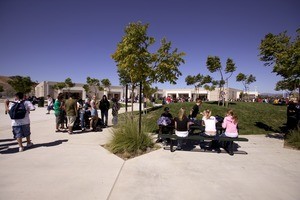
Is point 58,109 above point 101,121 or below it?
above

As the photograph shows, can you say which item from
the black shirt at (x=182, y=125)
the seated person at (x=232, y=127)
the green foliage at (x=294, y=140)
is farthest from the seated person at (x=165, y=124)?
the green foliage at (x=294, y=140)

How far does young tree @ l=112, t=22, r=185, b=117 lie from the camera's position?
20.5ft

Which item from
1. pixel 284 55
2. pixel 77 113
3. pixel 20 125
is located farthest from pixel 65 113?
pixel 284 55

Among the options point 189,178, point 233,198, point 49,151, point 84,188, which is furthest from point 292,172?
point 49,151

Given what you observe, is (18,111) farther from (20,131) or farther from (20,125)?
(20,131)

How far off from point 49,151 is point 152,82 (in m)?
4.10

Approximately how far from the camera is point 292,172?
14.6ft

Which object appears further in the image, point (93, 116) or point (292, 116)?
point (93, 116)

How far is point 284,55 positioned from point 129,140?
6.32 m

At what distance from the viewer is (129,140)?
18.7 ft

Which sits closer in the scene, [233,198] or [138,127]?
[233,198]

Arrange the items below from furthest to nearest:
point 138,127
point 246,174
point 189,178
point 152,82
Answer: point 152,82 → point 138,127 → point 246,174 → point 189,178

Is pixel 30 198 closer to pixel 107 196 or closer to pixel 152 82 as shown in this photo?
pixel 107 196

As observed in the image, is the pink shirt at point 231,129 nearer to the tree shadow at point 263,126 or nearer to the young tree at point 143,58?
the young tree at point 143,58
